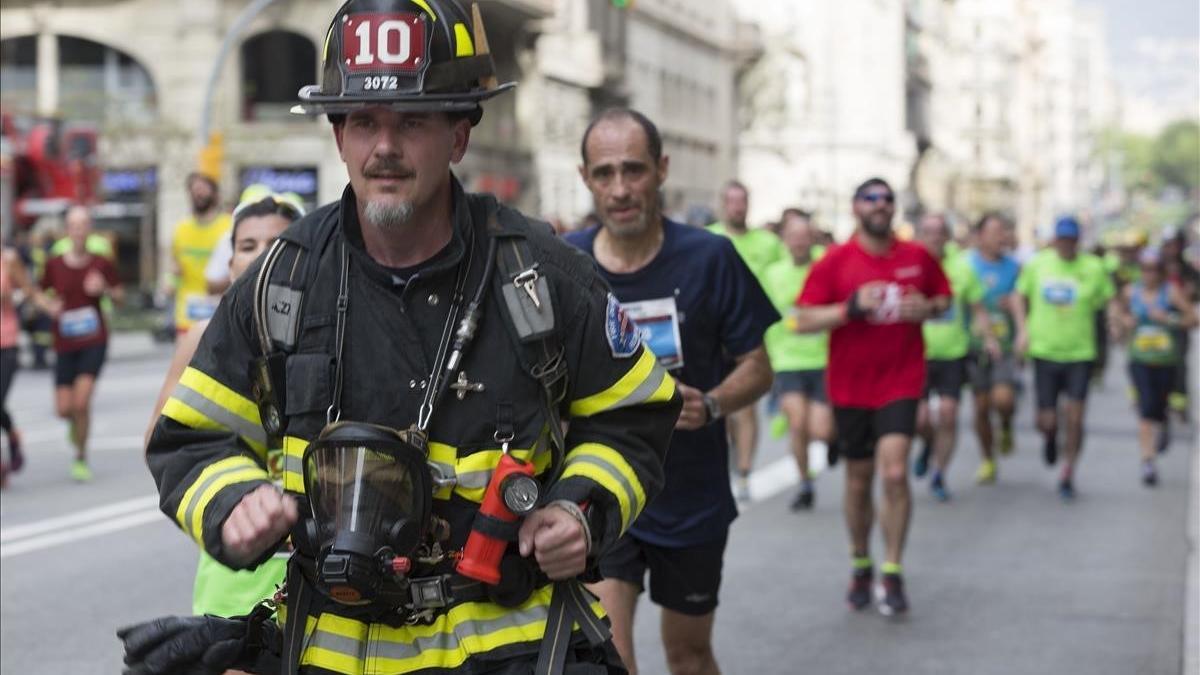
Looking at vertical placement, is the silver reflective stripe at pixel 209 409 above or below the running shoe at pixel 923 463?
above

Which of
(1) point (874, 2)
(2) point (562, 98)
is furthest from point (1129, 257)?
(1) point (874, 2)

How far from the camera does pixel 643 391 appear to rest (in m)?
3.71

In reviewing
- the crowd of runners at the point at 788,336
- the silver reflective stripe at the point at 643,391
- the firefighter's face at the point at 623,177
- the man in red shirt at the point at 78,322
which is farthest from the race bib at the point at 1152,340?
the silver reflective stripe at the point at 643,391

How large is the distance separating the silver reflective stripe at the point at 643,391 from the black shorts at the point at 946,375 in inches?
436

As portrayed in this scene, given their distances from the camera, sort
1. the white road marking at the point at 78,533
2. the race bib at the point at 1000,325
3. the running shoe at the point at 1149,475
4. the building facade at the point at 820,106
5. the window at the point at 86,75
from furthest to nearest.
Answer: the building facade at the point at 820,106 → the window at the point at 86,75 → the race bib at the point at 1000,325 → the running shoe at the point at 1149,475 → the white road marking at the point at 78,533

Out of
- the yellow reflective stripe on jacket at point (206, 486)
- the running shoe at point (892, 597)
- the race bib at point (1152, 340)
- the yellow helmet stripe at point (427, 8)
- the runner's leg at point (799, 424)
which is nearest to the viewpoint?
the yellow reflective stripe on jacket at point (206, 486)

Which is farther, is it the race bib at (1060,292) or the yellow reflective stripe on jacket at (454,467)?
the race bib at (1060,292)

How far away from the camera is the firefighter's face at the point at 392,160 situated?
138 inches

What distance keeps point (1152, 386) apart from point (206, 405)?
44.5 ft

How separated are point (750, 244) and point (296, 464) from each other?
11746mm

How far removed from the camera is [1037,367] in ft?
49.8

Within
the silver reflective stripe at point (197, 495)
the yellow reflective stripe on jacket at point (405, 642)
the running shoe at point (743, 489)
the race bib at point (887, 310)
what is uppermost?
the race bib at point (887, 310)

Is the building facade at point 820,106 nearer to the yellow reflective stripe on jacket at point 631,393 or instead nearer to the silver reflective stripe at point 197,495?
the yellow reflective stripe on jacket at point 631,393

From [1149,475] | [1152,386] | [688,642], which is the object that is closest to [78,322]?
[1149,475]
